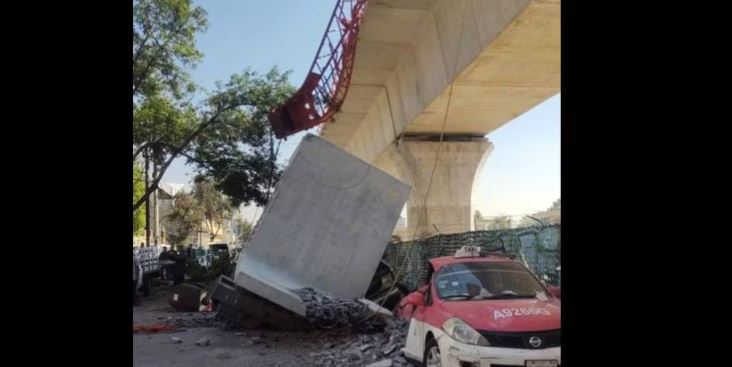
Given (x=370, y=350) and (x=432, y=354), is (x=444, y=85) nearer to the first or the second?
(x=370, y=350)

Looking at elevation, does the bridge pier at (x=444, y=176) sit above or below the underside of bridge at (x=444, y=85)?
below

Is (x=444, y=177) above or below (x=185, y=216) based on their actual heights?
above

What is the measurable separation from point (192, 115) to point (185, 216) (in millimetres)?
39407

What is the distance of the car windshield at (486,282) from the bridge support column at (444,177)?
989 centimetres

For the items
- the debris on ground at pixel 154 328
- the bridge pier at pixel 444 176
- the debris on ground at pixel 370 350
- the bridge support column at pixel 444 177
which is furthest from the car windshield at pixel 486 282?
the bridge support column at pixel 444 177

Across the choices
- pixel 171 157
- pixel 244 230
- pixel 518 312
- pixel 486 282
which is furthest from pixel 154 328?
pixel 244 230

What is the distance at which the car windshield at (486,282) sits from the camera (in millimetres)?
7742

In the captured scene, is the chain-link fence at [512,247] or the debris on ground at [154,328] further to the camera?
the debris on ground at [154,328]

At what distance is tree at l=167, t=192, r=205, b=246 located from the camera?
60594 mm

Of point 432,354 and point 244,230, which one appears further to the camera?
point 244,230

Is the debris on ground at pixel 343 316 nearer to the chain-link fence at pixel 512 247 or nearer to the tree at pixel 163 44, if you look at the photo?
the chain-link fence at pixel 512 247

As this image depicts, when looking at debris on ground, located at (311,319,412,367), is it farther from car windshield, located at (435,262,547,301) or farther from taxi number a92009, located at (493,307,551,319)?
taxi number a92009, located at (493,307,551,319)

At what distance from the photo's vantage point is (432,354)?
7.35 meters

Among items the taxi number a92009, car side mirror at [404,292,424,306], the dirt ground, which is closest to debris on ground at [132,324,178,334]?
the dirt ground
